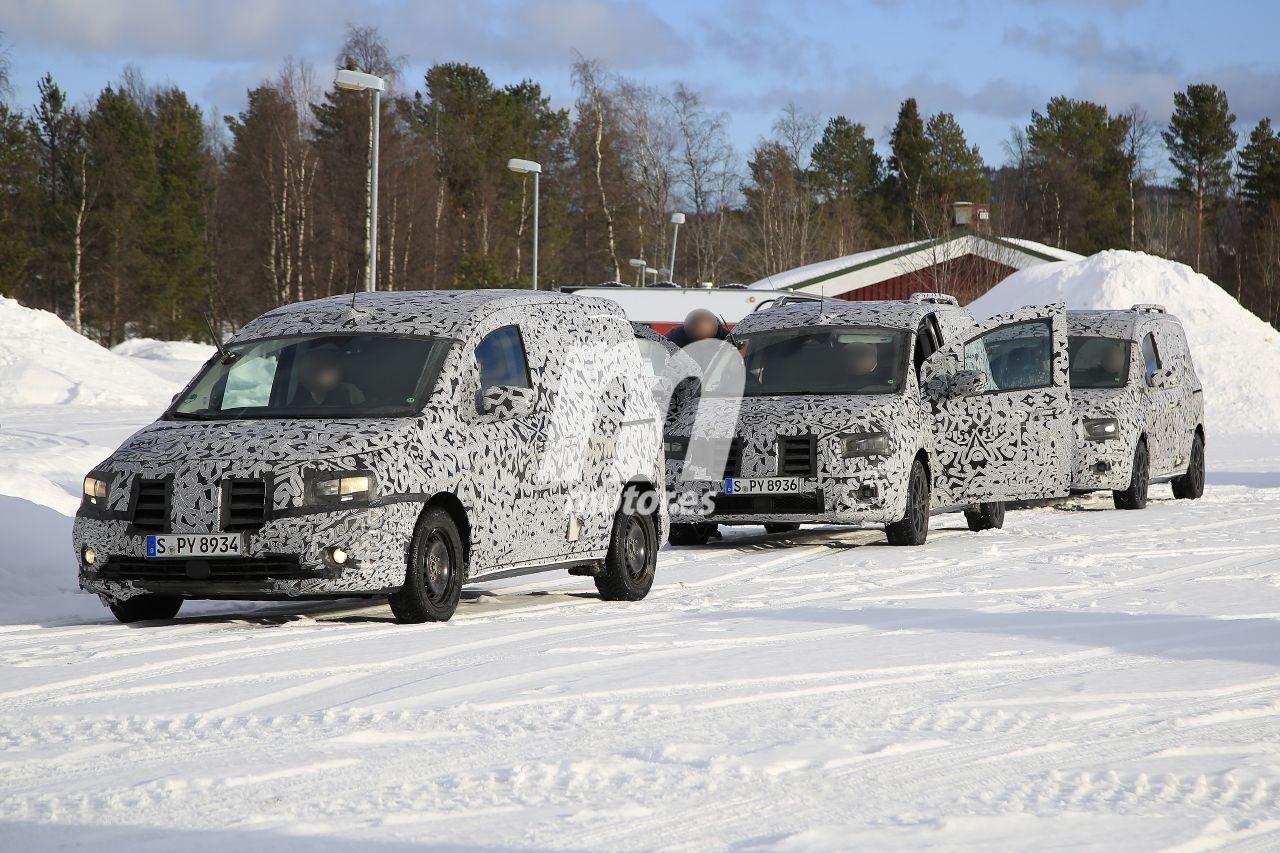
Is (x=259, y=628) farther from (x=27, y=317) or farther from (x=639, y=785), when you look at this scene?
(x=27, y=317)

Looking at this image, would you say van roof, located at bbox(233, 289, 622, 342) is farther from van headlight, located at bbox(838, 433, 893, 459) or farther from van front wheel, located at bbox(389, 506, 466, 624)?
van headlight, located at bbox(838, 433, 893, 459)

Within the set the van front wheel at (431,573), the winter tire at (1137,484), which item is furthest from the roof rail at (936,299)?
the van front wheel at (431,573)

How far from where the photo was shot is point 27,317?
41188 mm

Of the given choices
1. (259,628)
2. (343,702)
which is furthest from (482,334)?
(343,702)

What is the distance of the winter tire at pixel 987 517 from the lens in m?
16.5

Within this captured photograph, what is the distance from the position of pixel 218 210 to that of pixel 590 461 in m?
70.5

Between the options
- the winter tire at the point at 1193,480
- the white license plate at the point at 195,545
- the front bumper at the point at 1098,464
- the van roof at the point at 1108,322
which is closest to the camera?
the white license plate at the point at 195,545

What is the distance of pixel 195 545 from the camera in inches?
371

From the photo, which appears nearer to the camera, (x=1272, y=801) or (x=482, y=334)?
(x=1272, y=801)

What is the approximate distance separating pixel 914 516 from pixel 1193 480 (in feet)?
24.8

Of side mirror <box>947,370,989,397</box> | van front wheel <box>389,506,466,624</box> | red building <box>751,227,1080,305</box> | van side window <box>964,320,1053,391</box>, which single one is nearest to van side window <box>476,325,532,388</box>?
van front wheel <box>389,506,466,624</box>

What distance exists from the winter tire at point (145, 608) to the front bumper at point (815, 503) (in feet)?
17.0

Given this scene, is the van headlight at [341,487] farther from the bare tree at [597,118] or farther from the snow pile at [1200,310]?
the bare tree at [597,118]

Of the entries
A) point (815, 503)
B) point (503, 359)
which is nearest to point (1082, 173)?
point (815, 503)
